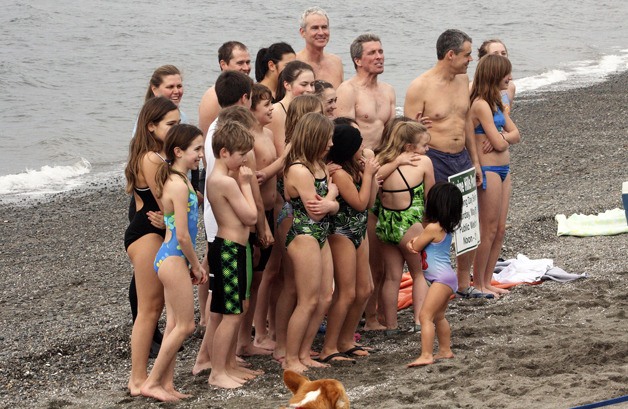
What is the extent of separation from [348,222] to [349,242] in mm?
135

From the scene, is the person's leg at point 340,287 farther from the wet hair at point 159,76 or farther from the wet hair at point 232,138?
the wet hair at point 159,76

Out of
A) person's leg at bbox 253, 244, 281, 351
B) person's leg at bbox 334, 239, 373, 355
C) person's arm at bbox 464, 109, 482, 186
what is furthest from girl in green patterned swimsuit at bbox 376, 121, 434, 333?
person's arm at bbox 464, 109, 482, 186

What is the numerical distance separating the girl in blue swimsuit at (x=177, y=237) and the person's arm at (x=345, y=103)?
6.52 ft

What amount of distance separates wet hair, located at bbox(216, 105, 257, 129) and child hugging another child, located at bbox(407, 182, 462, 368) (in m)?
1.26

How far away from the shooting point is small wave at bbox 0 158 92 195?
639 inches

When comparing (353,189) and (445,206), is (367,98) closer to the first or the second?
(353,189)

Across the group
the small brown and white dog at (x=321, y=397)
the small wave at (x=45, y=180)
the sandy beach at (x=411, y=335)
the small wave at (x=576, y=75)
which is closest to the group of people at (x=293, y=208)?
the sandy beach at (x=411, y=335)

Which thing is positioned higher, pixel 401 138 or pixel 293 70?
pixel 293 70

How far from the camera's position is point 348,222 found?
6707 millimetres

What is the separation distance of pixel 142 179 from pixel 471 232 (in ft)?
9.17

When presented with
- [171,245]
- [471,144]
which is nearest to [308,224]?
[171,245]

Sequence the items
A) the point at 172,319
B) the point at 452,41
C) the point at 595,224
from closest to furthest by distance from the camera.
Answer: the point at 172,319
the point at 452,41
the point at 595,224

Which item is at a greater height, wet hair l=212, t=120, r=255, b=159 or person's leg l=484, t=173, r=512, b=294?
wet hair l=212, t=120, r=255, b=159

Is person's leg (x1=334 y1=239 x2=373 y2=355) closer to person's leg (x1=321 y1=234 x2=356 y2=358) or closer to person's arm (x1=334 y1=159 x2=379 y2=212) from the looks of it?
person's leg (x1=321 y1=234 x2=356 y2=358)
